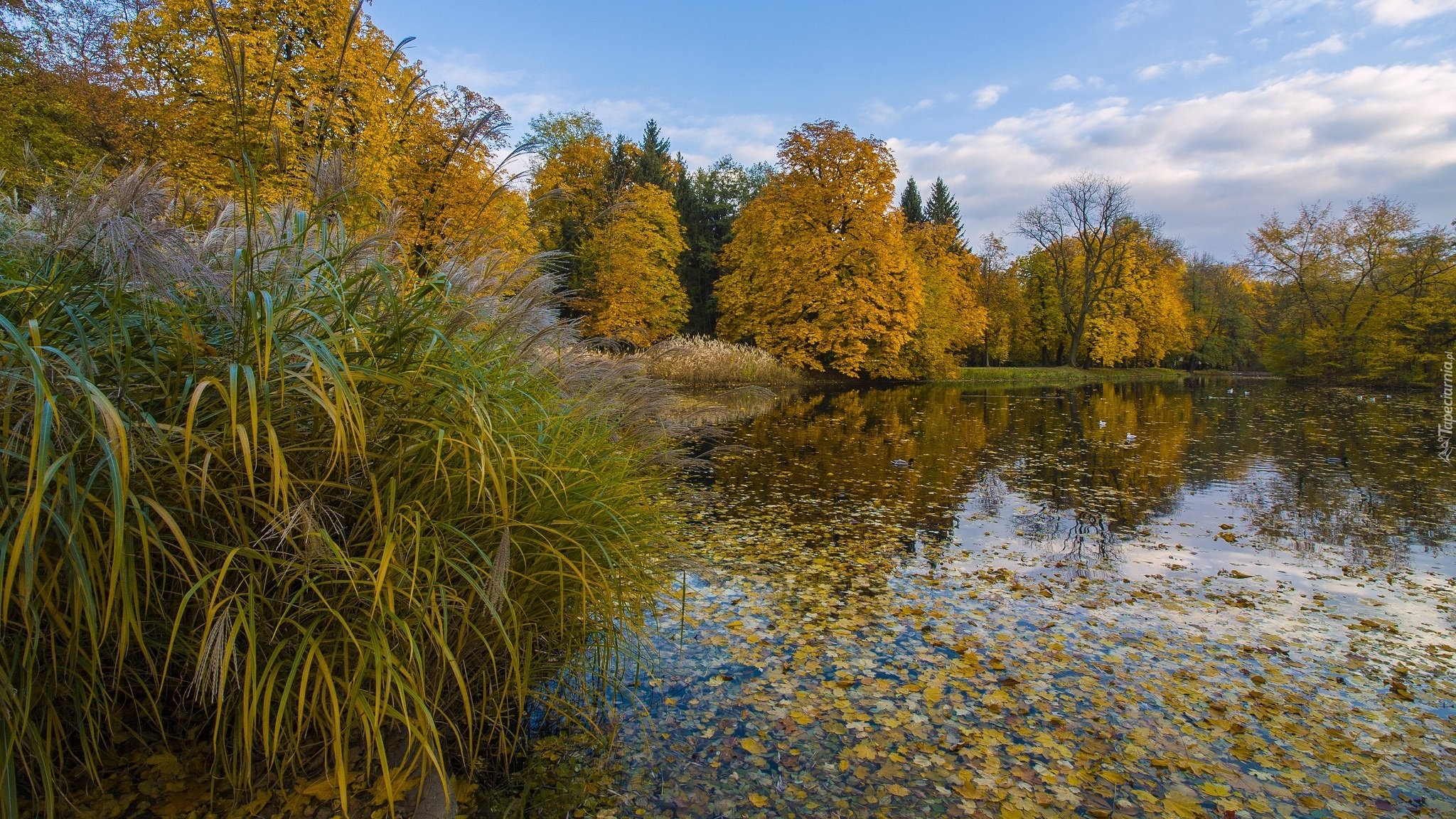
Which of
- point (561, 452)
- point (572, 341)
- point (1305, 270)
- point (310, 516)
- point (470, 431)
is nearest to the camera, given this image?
point (310, 516)

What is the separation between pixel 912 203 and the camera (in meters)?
43.5

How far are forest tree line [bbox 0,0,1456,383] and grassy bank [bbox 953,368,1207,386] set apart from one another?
1.25m

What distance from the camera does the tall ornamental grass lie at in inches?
64.4

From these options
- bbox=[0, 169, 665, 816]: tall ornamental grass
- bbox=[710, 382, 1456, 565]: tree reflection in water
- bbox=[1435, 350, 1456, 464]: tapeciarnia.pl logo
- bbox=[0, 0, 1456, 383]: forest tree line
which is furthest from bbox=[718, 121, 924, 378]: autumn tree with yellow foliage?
bbox=[0, 169, 665, 816]: tall ornamental grass

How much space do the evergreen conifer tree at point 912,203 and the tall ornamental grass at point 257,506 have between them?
4389 cm

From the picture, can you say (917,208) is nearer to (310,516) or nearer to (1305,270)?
(1305,270)

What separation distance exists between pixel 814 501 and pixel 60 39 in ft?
78.3

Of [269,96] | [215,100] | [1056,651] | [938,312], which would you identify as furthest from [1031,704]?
[938,312]

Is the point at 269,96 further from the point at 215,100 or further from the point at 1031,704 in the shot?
the point at 1031,704

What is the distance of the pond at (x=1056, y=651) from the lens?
2.57 m

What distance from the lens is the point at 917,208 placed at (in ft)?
141

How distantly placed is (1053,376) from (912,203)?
15.2 meters

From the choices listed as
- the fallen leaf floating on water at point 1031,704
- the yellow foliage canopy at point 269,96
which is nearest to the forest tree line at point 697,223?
the yellow foliage canopy at point 269,96

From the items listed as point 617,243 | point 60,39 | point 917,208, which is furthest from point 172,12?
point 917,208
